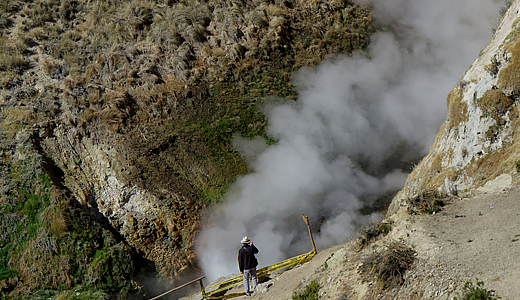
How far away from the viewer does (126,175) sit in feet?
42.8

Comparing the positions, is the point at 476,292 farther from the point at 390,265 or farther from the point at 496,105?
the point at 496,105

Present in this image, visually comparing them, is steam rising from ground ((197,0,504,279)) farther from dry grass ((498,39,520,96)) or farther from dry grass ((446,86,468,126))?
dry grass ((498,39,520,96))

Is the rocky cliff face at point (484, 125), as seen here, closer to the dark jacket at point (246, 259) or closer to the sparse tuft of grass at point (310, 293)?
the sparse tuft of grass at point (310, 293)

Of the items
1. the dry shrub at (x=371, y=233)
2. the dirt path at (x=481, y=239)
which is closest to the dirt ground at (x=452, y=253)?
the dirt path at (x=481, y=239)

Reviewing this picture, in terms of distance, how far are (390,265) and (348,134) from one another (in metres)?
8.48

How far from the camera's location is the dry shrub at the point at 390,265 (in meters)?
5.50

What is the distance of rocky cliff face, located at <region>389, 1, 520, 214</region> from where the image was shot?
687 centimetres

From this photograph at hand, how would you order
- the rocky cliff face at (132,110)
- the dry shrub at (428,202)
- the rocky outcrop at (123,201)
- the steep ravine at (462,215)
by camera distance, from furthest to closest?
the rocky outcrop at (123,201)
the rocky cliff face at (132,110)
the dry shrub at (428,202)
the steep ravine at (462,215)

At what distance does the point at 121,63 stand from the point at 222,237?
727 cm

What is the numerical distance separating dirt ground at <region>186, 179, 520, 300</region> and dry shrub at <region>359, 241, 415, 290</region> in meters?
0.08

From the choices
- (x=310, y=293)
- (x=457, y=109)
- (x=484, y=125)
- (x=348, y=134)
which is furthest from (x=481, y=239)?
(x=348, y=134)

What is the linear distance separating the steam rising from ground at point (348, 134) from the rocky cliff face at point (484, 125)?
3.89 m

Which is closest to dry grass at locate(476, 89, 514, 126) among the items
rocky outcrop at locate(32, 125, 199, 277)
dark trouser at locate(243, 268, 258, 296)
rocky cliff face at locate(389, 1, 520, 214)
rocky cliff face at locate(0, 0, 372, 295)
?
rocky cliff face at locate(389, 1, 520, 214)

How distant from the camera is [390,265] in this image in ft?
18.2
